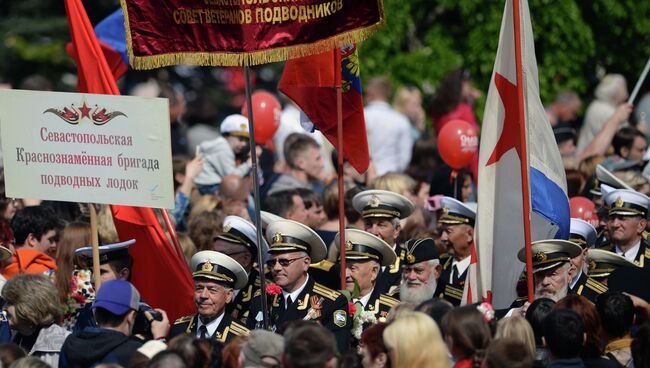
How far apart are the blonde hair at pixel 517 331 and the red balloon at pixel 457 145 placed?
5736mm

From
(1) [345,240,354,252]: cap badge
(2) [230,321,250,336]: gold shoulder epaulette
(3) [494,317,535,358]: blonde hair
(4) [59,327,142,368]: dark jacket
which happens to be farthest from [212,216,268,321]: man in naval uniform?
(3) [494,317,535,358]: blonde hair

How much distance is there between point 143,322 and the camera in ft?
30.1

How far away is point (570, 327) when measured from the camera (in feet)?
Answer: 24.7

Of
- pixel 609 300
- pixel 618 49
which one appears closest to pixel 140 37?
pixel 609 300

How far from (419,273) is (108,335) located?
2.92 m

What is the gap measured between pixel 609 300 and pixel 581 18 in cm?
931

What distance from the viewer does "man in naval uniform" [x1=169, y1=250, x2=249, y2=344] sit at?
30.3ft

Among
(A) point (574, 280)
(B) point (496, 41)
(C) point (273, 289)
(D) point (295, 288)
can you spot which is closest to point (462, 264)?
(A) point (574, 280)

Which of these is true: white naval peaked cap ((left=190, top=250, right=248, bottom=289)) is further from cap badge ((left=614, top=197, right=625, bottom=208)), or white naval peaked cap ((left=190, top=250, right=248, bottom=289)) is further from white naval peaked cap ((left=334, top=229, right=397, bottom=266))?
cap badge ((left=614, top=197, right=625, bottom=208))

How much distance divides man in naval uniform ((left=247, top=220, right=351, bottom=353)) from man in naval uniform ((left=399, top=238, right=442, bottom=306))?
0.77 metres

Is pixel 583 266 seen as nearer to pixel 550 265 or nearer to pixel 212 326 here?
pixel 550 265

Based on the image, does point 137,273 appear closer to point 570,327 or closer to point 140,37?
point 140,37

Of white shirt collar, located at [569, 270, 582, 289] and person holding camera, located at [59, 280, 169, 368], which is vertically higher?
person holding camera, located at [59, 280, 169, 368]

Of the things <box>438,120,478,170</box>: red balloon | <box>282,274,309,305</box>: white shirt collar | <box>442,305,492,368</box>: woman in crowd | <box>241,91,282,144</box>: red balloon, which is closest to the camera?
<box>442,305,492,368</box>: woman in crowd
